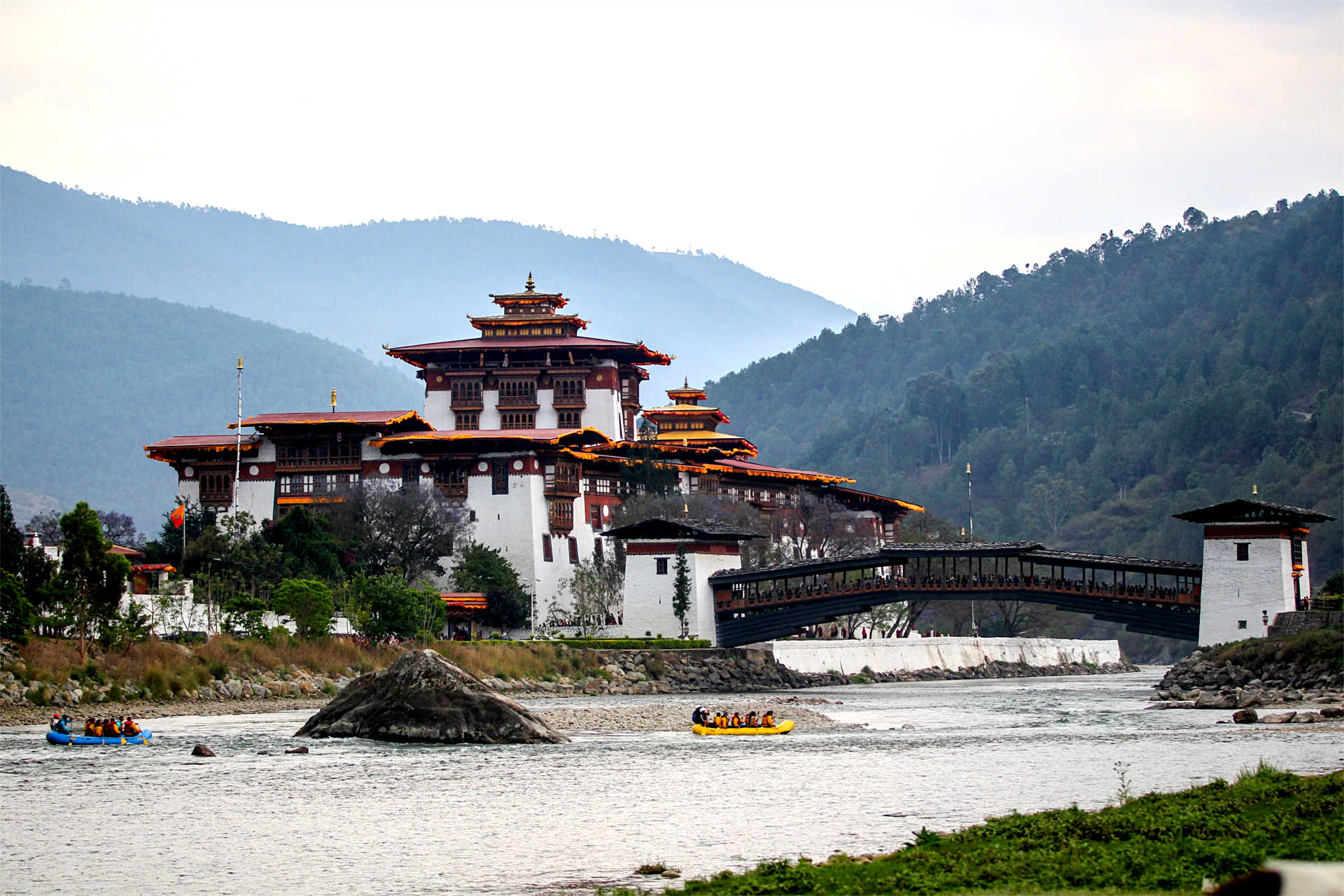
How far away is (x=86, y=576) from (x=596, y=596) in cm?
3690

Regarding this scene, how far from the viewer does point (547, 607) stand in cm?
9169

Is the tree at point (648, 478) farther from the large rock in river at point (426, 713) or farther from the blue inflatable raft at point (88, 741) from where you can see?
the blue inflatable raft at point (88, 741)

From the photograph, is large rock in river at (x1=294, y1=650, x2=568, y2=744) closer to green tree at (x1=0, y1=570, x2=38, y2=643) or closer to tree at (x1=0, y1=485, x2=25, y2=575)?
green tree at (x1=0, y1=570, x2=38, y2=643)

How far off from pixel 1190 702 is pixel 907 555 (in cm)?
2180

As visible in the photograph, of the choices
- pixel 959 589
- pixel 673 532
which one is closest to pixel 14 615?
pixel 673 532

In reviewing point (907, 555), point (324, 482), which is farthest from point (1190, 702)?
point (324, 482)

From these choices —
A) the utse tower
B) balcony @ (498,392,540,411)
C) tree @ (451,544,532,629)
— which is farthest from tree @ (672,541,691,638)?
balcony @ (498,392,540,411)

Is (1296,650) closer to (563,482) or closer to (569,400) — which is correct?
(563,482)

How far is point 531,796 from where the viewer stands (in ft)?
103

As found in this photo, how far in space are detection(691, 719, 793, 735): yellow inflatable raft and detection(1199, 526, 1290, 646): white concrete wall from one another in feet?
84.0

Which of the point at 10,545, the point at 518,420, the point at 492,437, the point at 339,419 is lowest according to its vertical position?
the point at 10,545

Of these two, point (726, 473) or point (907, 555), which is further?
point (726, 473)

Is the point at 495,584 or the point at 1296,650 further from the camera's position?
the point at 495,584

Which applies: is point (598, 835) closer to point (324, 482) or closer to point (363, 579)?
point (363, 579)
